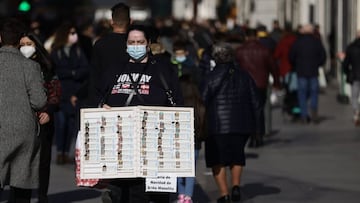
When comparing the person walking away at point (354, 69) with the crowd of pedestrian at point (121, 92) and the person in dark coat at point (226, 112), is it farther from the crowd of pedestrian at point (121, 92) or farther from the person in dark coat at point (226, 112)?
the person in dark coat at point (226, 112)

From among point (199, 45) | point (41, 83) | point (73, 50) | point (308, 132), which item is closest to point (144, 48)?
point (41, 83)

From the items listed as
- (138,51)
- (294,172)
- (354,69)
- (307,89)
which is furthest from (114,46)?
(307,89)

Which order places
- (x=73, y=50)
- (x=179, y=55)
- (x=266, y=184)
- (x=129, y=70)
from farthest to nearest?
(x=73, y=50) → (x=179, y=55) → (x=266, y=184) → (x=129, y=70)

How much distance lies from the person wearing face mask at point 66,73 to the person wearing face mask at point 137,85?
7.29 m

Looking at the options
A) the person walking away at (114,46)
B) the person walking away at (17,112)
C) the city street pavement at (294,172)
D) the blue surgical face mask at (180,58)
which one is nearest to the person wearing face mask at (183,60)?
the blue surgical face mask at (180,58)

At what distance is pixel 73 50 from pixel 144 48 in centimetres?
764

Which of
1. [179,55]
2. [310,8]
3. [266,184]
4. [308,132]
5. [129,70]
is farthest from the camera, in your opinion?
[310,8]

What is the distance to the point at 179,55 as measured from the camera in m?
16.3

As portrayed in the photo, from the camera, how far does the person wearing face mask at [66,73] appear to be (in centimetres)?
1741

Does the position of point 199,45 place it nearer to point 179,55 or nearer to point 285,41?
point 285,41

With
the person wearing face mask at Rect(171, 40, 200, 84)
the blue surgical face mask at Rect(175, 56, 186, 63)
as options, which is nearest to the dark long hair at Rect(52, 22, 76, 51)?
the person wearing face mask at Rect(171, 40, 200, 84)

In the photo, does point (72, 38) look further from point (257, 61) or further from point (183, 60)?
point (257, 61)

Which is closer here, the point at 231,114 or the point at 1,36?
the point at 1,36

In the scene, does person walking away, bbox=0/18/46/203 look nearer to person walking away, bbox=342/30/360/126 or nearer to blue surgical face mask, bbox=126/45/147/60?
blue surgical face mask, bbox=126/45/147/60
